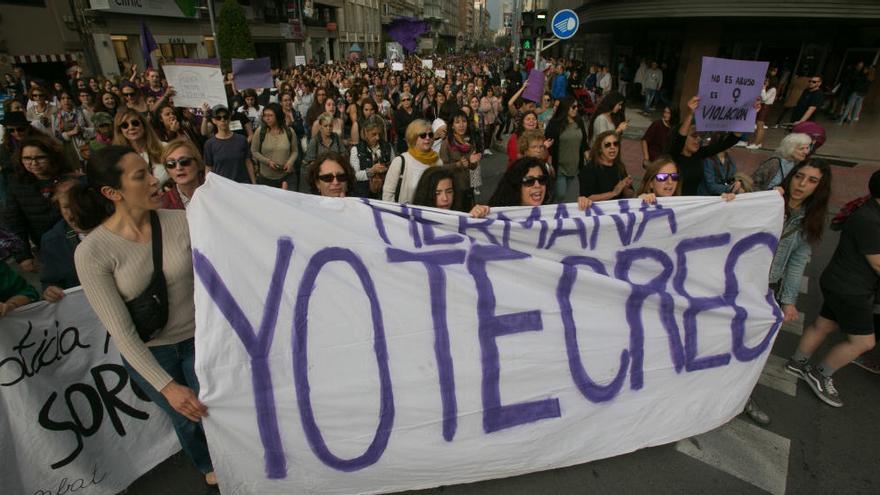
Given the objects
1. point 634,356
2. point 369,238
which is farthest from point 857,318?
point 369,238

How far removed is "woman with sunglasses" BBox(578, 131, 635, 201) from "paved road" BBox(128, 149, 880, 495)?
1899mm

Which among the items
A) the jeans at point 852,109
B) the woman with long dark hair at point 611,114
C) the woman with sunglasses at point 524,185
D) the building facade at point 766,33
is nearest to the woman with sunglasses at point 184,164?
the woman with sunglasses at point 524,185

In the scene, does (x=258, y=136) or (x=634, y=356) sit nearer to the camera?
(x=634, y=356)

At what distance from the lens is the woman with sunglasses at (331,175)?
2.78 m

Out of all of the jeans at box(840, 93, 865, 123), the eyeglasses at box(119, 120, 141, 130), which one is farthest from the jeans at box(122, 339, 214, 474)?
the jeans at box(840, 93, 865, 123)

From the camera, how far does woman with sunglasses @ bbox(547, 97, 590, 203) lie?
532 cm

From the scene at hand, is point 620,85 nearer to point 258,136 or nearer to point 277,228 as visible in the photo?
point 258,136

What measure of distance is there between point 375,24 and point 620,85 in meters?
46.3

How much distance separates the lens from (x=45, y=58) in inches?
656

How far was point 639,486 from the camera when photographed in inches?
92.6

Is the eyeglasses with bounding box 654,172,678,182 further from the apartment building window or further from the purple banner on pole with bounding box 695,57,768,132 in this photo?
the apartment building window

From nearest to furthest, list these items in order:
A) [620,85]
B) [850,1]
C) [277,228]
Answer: [277,228] → [850,1] → [620,85]

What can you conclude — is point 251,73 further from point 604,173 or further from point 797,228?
point 797,228

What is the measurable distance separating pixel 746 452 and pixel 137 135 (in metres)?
5.09
